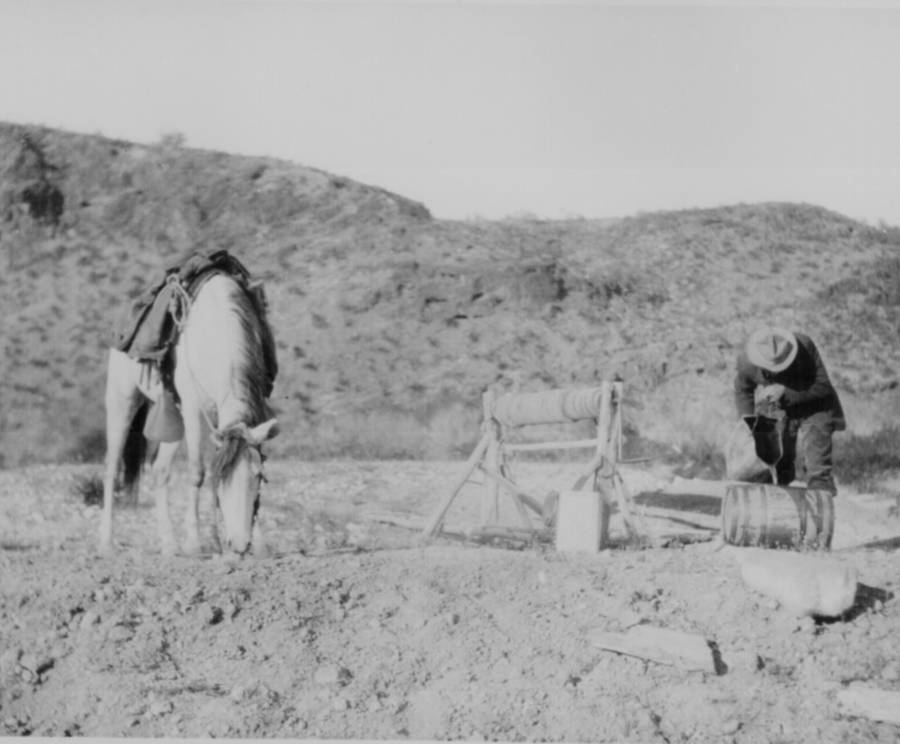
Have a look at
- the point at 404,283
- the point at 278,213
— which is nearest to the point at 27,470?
the point at 404,283

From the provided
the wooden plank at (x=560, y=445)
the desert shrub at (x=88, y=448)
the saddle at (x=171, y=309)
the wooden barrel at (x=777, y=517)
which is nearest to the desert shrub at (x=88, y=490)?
the saddle at (x=171, y=309)

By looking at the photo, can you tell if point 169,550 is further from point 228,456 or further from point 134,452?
point 228,456

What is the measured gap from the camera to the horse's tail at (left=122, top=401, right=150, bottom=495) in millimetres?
8703

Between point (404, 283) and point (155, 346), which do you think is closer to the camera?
point (155, 346)

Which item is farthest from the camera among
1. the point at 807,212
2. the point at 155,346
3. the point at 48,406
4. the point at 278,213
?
the point at 807,212

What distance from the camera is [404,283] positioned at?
84.4ft

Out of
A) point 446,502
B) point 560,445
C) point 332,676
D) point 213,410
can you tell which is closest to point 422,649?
point 332,676

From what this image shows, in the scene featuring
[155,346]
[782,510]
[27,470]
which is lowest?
[27,470]

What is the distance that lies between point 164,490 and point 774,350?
4743 millimetres

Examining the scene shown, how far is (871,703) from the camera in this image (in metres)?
5.08

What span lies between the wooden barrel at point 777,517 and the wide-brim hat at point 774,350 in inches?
36.2

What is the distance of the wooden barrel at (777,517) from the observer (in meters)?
6.95

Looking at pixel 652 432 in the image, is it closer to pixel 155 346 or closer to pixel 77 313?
pixel 155 346

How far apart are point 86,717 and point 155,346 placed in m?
3.32
